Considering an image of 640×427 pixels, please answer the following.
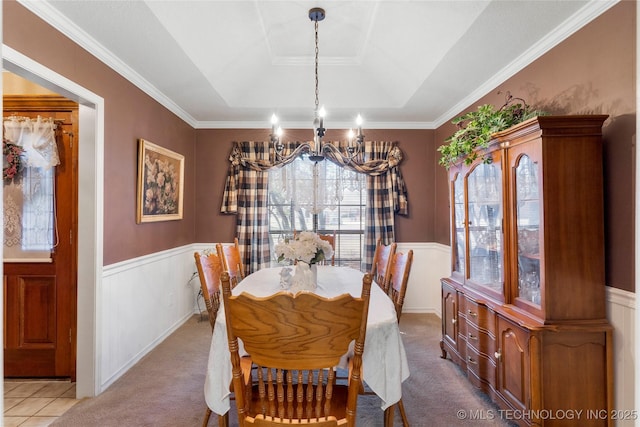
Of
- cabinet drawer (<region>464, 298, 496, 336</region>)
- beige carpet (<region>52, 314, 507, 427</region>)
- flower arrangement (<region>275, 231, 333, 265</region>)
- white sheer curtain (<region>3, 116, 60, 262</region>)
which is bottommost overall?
beige carpet (<region>52, 314, 507, 427</region>)

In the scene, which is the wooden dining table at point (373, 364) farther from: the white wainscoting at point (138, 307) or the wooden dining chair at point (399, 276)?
the white wainscoting at point (138, 307)

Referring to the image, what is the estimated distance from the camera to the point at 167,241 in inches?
150

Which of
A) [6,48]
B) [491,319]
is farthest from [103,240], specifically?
[491,319]

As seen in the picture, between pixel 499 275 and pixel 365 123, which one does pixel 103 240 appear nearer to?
pixel 499 275

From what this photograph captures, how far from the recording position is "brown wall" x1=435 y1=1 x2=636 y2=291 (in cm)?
193

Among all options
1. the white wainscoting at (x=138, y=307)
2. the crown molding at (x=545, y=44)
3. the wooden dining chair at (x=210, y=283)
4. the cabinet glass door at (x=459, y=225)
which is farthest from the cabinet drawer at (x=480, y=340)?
the white wainscoting at (x=138, y=307)

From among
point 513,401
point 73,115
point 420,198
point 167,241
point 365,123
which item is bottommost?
point 513,401

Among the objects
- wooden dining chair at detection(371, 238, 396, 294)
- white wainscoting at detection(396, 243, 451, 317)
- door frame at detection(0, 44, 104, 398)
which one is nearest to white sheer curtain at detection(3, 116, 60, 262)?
door frame at detection(0, 44, 104, 398)

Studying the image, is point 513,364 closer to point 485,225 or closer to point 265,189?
point 485,225

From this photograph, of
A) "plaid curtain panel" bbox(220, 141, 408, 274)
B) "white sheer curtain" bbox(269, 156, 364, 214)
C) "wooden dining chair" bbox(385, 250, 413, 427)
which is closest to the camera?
"wooden dining chair" bbox(385, 250, 413, 427)

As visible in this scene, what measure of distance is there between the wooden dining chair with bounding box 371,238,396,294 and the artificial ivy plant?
0.87m

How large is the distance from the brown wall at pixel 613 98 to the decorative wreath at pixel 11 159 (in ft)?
12.4

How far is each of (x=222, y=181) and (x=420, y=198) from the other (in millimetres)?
2497

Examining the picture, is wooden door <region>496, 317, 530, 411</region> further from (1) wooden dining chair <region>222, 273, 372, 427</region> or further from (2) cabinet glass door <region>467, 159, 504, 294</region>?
(1) wooden dining chair <region>222, 273, 372, 427</region>
